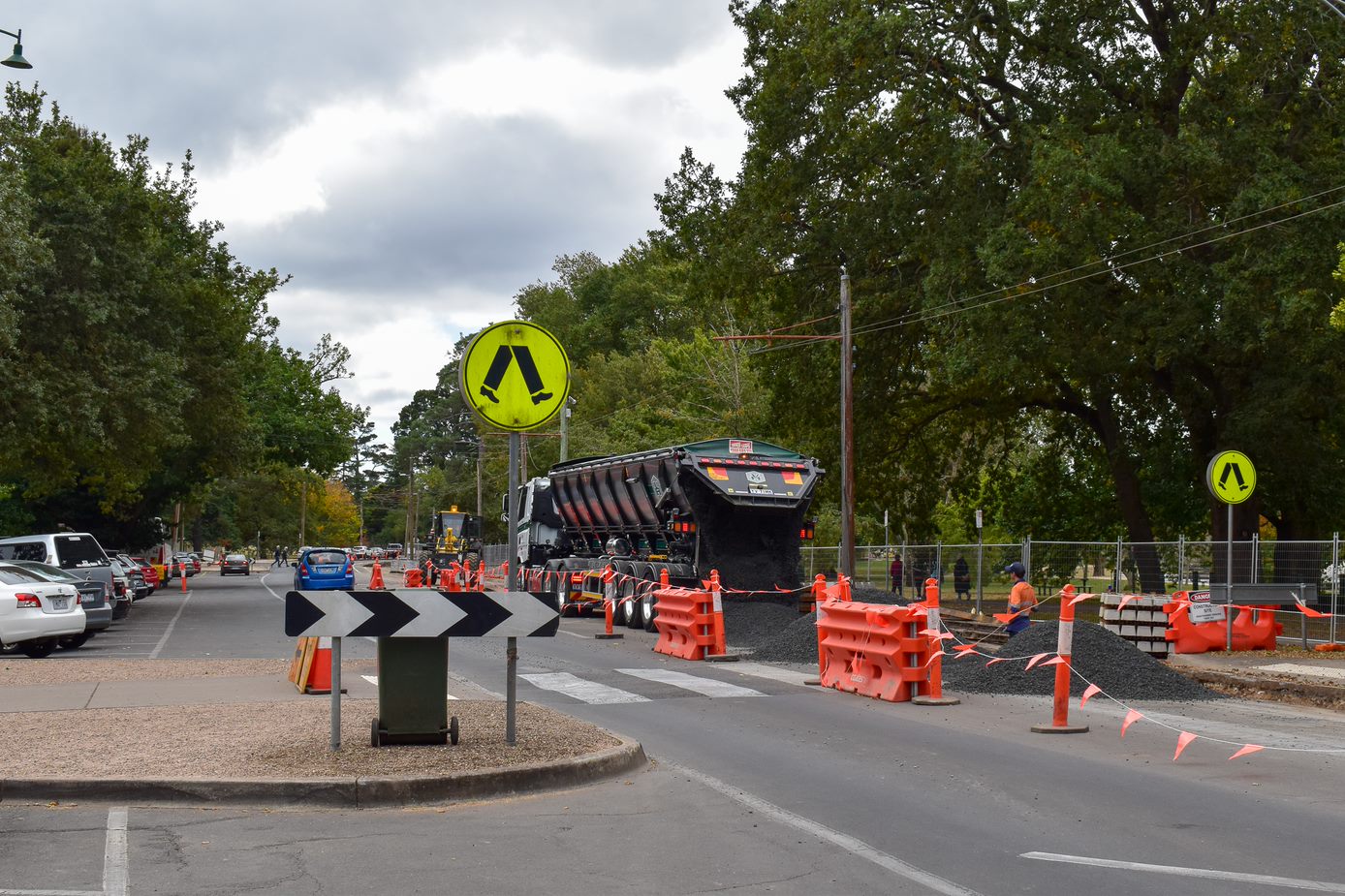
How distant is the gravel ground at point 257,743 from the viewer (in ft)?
28.8

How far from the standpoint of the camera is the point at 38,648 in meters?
20.5

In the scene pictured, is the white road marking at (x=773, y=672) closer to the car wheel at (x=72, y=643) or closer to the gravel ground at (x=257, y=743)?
the gravel ground at (x=257, y=743)

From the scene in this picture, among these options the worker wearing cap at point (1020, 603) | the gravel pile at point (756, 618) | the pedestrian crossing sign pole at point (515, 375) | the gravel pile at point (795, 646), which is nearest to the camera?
the pedestrian crossing sign pole at point (515, 375)

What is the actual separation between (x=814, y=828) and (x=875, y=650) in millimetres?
7064

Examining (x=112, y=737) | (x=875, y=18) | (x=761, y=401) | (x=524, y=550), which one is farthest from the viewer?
(x=761, y=401)

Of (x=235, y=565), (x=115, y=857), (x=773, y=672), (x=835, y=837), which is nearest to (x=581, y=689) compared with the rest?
(x=773, y=672)

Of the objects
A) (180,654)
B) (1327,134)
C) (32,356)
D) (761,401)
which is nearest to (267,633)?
(180,654)

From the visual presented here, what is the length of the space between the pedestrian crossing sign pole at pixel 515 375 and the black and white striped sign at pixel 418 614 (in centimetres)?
24

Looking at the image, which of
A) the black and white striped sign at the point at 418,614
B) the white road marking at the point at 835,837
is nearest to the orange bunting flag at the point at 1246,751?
the white road marking at the point at 835,837

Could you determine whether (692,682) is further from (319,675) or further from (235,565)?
(235,565)

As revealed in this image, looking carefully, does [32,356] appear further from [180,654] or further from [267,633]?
[180,654]

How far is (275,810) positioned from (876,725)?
6003 mm

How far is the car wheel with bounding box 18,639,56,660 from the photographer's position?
20.3 metres

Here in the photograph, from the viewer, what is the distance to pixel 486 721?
10938 mm
